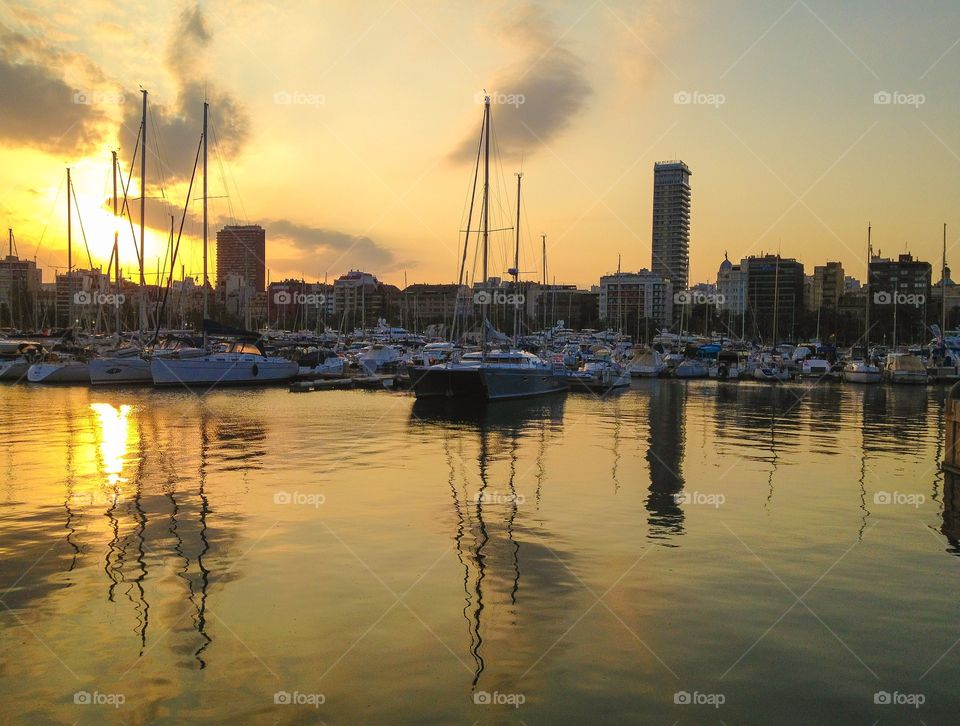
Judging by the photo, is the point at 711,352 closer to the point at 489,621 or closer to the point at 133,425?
the point at 133,425

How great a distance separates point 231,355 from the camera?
58656 mm

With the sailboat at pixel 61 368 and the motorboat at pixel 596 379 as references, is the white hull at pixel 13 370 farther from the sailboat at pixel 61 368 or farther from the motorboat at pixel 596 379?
the motorboat at pixel 596 379

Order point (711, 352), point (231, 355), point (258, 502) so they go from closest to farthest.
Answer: point (258, 502) < point (231, 355) < point (711, 352)

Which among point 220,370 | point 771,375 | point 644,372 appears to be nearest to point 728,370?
point 771,375

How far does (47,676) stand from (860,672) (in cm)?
885

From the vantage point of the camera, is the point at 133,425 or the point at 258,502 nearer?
the point at 258,502

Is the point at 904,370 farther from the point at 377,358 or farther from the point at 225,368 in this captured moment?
the point at 225,368

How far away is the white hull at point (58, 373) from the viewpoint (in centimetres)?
5762

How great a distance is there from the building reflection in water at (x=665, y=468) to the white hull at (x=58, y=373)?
40.1 meters

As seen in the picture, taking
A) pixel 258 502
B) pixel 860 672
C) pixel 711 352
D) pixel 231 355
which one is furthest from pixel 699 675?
pixel 711 352

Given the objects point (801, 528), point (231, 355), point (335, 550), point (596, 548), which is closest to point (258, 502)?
point (335, 550)

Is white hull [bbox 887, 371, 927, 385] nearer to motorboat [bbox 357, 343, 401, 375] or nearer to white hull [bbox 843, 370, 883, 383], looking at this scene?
white hull [bbox 843, 370, 883, 383]

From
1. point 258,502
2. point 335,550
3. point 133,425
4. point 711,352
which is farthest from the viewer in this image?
point 711,352

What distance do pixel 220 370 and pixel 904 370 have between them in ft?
200
